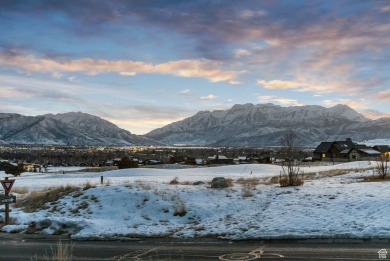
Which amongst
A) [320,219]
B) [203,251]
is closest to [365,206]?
[320,219]

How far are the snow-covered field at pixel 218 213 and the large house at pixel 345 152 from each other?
279ft

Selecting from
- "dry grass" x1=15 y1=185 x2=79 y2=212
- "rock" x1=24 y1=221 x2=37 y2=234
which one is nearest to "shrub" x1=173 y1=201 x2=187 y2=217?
"rock" x1=24 y1=221 x2=37 y2=234

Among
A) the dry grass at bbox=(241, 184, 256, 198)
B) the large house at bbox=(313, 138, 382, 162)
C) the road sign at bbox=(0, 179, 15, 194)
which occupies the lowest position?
the dry grass at bbox=(241, 184, 256, 198)

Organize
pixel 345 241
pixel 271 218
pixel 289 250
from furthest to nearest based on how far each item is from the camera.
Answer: pixel 271 218 < pixel 345 241 < pixel 289 250

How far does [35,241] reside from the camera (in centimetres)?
1577

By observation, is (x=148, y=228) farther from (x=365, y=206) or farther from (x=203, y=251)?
(x=365, y=206)

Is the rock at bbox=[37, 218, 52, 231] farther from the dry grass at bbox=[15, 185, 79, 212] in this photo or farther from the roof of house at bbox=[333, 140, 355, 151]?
the roof of house at bbox=[333, 140, 355, 151]

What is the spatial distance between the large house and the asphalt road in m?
92.3

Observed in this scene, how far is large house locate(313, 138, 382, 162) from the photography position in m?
104

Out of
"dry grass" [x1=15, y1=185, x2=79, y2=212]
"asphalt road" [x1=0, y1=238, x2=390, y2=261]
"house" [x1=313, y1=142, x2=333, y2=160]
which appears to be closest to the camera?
"asphalt road" [x1=0, y1=238, x2=390, y2=261]

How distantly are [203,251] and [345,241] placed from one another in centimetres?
458

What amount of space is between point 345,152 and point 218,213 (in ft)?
309

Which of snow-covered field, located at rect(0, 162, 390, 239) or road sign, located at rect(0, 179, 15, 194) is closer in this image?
snow-covered field, located at rect(0, 162, 390, 239)

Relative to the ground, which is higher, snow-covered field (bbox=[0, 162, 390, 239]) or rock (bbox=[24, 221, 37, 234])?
snow-covered field (bbox=[0, 162, 390, 239])
